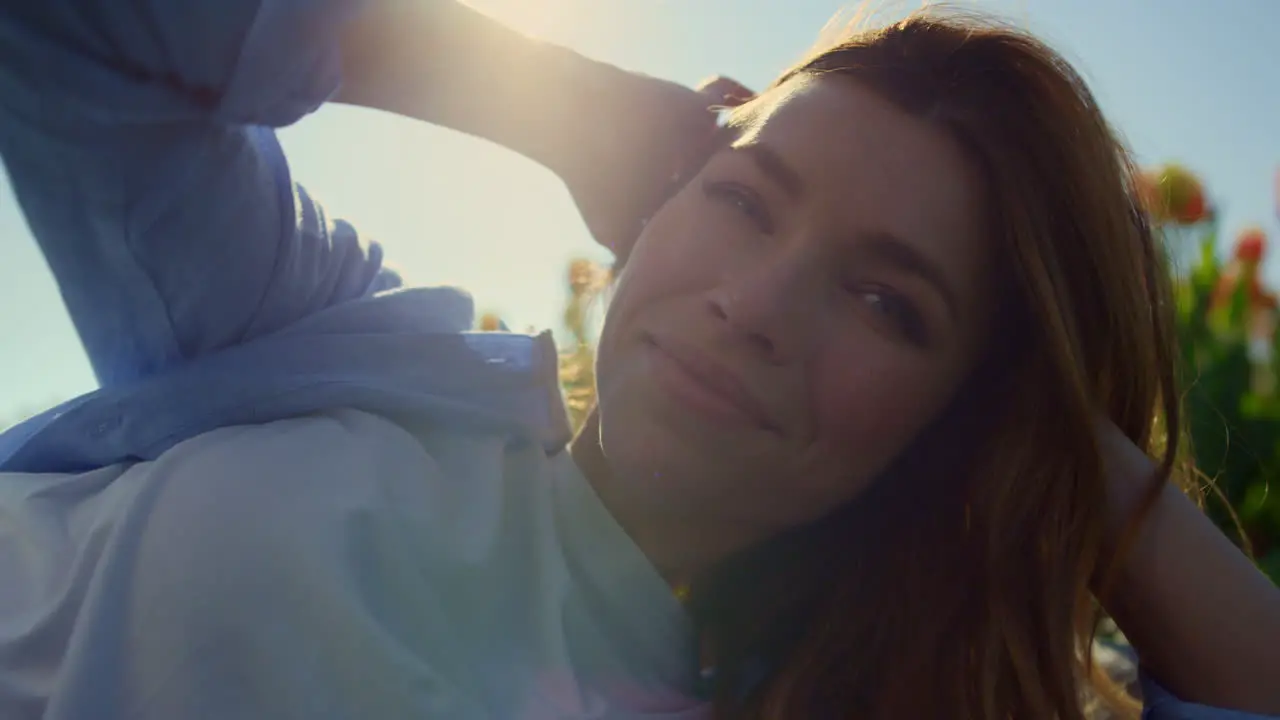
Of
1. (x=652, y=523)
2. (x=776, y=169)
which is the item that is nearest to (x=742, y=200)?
(x=776, y=169)

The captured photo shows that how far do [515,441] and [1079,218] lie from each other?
2.39ft

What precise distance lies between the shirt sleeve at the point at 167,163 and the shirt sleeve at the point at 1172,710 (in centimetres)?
100

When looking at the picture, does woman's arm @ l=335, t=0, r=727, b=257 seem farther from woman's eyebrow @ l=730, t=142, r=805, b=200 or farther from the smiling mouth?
the smiling mouth

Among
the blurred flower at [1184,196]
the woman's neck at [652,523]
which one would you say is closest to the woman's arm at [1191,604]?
the woman's neck at [652,523]

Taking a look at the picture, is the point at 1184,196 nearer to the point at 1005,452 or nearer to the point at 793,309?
the point at 1005,452

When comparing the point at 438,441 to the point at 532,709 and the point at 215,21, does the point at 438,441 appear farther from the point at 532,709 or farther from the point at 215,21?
the point at 215,21

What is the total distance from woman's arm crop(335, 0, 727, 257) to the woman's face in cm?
12

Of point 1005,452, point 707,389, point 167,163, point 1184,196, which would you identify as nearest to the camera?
point 167,163

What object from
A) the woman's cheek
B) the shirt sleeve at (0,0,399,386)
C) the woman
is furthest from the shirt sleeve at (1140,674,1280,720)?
the shirt sleeve at (0,0,399,386)

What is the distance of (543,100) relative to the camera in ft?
3.05

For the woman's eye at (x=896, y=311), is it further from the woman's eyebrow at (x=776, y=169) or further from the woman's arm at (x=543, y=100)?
the woman's arm at (x=543, y=100)

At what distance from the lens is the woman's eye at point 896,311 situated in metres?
0.85

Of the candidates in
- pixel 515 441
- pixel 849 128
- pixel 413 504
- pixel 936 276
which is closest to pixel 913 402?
pixel 936 276

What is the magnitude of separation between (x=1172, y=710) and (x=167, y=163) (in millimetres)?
1092
